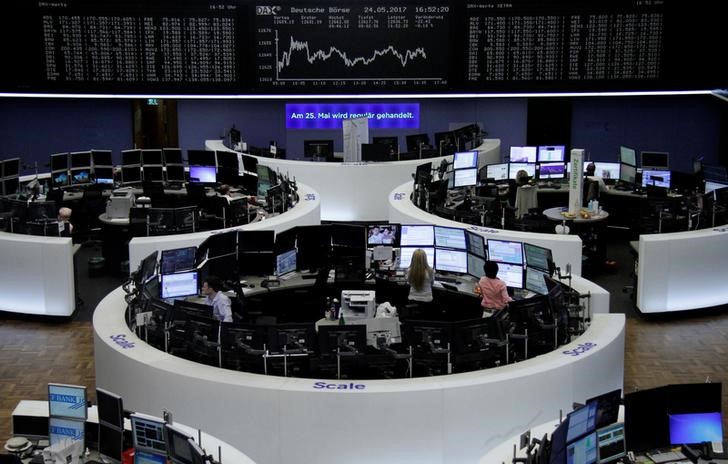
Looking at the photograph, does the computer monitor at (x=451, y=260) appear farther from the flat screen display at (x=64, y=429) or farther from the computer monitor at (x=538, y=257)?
the flat screen display at (x=64, y=429)

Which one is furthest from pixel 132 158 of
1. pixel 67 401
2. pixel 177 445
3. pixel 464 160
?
pixel 177 445

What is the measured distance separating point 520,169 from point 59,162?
7255 millimetres

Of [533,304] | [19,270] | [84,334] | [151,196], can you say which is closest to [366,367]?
[533,304]

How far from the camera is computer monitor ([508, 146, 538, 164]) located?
16484mm

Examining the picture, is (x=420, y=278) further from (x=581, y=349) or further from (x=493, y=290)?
(x=581, y=349)

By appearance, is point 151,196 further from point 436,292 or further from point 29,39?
point 436,292

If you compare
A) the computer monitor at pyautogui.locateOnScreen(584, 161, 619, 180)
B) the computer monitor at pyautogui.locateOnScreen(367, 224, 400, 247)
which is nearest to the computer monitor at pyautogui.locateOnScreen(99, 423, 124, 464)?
the computer monitor at pyautogui.locateOnScreen(367, 224, 400, 247)

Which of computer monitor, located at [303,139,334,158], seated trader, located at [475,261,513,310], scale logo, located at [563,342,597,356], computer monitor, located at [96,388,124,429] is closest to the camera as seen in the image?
computer monitor, located at [96,388,124,429]

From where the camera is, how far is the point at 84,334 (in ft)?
38.4

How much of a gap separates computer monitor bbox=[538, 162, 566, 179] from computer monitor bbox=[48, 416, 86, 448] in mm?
11033

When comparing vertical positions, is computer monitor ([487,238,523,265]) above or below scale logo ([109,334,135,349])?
above

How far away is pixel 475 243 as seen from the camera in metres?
10.9

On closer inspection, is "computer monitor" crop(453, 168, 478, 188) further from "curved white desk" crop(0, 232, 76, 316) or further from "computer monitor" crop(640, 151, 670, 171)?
"curved white desk" crop(0, 232, 76, 316)

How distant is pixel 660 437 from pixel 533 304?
1972 mm
